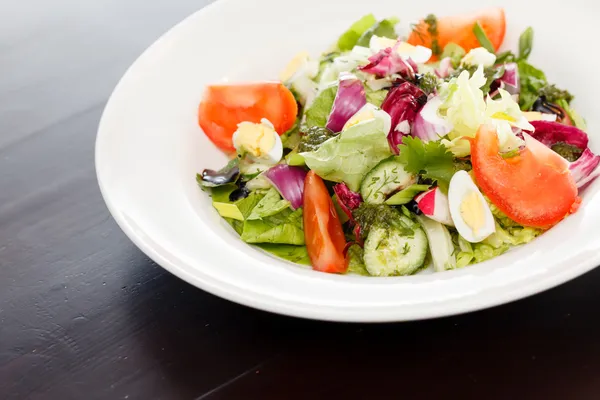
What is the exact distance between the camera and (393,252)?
175cm

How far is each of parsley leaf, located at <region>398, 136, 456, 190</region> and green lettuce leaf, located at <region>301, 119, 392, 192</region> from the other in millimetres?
109

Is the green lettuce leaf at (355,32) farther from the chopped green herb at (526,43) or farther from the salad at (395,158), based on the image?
the chopped green herb at (526,43)

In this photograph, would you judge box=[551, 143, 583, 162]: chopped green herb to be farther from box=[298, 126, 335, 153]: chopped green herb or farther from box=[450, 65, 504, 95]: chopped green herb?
box=[298, 126, 335, 153]: chopped green herb

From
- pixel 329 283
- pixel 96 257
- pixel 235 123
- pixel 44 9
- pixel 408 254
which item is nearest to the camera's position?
pixel 329 283

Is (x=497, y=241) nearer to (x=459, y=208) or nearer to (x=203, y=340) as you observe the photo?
(x=459, y=208)

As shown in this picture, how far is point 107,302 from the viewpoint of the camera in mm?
1819

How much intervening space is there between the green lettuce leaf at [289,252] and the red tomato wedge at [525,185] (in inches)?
21.2

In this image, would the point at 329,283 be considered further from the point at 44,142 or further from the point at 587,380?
the point at 44,142

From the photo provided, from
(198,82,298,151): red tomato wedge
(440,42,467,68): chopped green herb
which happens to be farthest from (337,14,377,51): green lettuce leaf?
(198,82,298,151): red tomato wedge

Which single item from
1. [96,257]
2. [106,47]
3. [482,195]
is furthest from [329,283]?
[106,47]

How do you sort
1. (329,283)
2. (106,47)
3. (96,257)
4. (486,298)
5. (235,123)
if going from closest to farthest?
(486,298) → (329,283) → (96,257) → (235,123) → (106,47)

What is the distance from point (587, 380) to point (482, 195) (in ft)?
1.78

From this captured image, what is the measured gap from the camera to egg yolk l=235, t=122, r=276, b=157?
83.9 inches

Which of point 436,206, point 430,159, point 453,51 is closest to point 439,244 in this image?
point 436,206
